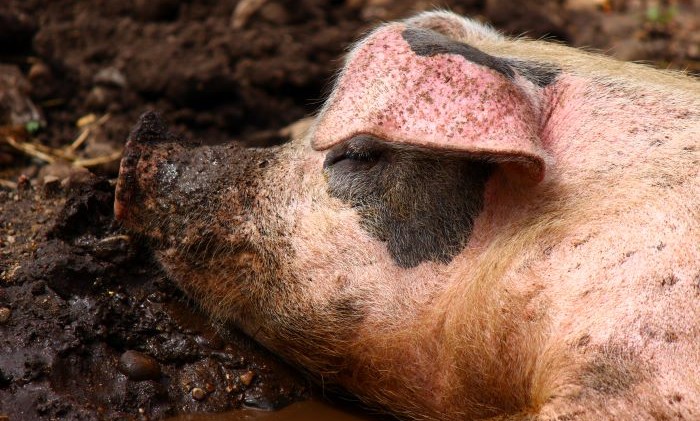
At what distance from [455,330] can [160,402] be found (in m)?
0.98

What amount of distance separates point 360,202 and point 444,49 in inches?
22.2

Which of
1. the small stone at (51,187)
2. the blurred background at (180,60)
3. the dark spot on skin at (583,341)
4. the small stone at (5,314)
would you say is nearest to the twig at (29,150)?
the blurred background at (180,60)

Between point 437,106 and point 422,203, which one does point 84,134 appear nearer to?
point 422,203

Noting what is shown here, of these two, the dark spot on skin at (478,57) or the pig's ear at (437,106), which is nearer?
the pig's ear at (437,106)

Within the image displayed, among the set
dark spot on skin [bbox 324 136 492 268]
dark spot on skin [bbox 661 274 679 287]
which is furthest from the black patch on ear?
dark spot on skin [bbox 661 274 679 287]

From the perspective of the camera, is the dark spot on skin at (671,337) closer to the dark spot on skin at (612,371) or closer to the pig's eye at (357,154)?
the dark spot on skin at (612,371)

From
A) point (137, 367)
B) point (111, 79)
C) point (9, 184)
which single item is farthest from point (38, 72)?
point (137, 367)

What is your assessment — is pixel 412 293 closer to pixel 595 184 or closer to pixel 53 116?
pixel 595 184

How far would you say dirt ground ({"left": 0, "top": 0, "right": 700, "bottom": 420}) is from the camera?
10.9 ft

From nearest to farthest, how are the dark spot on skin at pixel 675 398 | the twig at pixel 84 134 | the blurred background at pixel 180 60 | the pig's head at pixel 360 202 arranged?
1. the dark spot on skin at pixel 675 398
2. the pig's head at pixel 360 202
3. the twig at pixel 84 134
4. the blurred background at pixel 180 60

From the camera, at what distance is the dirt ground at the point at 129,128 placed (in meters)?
3.32

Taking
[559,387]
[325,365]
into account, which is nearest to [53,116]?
[325,365]

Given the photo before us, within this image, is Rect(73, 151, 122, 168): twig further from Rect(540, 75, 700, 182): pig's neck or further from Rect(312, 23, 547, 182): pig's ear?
Rect(540, 75, 700, 182): pig's neck

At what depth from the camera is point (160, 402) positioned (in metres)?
3.32
